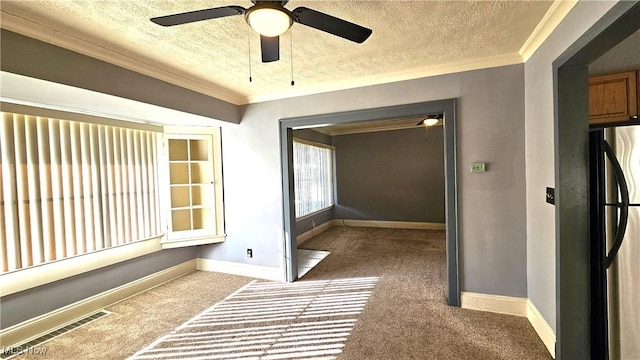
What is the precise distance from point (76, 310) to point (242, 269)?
1.78 metres

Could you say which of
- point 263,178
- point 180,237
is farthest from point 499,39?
point 180,237

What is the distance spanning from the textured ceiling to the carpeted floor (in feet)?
8.07

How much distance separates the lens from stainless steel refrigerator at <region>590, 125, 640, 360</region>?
64.6 inches

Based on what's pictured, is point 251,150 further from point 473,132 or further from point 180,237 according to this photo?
point 473,132

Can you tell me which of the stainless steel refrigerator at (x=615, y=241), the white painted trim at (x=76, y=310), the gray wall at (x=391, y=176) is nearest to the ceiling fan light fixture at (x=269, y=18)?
the stainless steel refrigerator at (x=615, y=241)

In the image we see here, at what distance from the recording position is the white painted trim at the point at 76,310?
2377mm

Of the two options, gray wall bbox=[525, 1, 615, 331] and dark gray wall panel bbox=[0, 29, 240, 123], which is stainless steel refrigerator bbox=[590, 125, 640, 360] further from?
dark gray wall panel bbox=[0, 29, 240, 123]

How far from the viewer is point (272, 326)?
102 inches

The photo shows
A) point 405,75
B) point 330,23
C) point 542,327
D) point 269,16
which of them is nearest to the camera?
point 269,16

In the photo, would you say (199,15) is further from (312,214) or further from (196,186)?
(312,214)

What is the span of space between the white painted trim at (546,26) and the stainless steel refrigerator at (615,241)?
2.63 feet

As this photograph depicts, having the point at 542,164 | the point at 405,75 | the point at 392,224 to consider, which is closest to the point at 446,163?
the point at 542,164

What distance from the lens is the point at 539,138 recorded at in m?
2.24

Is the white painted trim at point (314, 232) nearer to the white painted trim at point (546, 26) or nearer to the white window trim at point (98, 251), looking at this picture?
the white window trim at point (98, 251)
